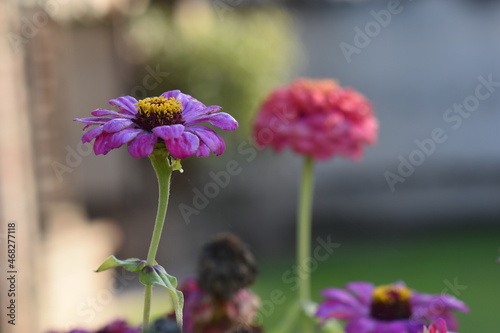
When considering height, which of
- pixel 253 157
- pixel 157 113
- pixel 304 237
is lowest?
pixel 304 237

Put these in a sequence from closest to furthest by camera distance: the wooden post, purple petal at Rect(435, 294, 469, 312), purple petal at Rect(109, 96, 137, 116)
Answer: purple petal at Rect(109, 96, 137, 116) → purple petal at Rect(435, 294, 469, 312) → the wooden post

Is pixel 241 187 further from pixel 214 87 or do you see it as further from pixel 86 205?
pixel 86 205

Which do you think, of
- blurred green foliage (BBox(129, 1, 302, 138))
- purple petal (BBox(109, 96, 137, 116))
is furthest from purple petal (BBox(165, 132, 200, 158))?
blurred green foliage (BBox(129, 1, 302, 138))

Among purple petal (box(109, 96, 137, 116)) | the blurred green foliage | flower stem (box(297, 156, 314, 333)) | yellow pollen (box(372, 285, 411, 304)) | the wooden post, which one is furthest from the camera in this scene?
the blurred green foliage

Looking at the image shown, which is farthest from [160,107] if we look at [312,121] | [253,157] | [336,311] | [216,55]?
[253,157]

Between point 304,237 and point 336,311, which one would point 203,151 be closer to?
point 336,311

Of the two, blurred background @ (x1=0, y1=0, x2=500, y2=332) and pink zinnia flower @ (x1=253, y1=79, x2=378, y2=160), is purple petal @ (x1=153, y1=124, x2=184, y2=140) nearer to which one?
→ pink zinnia flower @ (x1=253, y1=79, x2=378, y2=160)

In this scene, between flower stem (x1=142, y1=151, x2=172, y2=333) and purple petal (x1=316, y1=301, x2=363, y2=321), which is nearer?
flower stem (x1=142, y1=151, x2=172, y2=333)

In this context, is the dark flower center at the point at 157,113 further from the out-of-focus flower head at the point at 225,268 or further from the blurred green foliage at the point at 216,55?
the blurred green foliage at the point at 216,55
